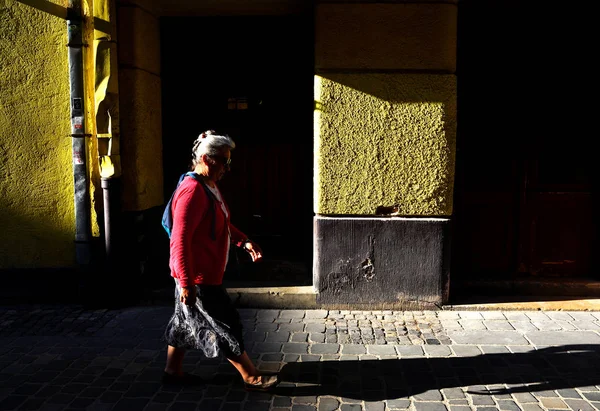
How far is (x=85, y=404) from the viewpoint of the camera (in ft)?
11.3

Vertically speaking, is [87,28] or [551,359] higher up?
[87,28]

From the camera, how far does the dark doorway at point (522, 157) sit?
571 cm

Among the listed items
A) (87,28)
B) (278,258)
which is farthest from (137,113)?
(278,258)

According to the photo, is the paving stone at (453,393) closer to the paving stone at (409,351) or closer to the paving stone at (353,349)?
the paving stone at (409,351)

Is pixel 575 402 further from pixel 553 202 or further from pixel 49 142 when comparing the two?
pixel 49 142

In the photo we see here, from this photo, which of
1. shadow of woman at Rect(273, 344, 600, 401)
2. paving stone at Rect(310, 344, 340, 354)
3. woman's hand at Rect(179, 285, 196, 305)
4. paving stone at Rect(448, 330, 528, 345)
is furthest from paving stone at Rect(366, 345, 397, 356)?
woman's hand at Rect(179, 285, 196, 305)

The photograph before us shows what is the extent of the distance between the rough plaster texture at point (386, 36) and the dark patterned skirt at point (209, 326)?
8.62 ft

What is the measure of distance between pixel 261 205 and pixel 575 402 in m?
3.95

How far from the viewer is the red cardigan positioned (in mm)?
3332

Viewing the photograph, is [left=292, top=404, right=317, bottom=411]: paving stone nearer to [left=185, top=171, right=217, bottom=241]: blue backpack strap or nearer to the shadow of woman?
the shadow of woman

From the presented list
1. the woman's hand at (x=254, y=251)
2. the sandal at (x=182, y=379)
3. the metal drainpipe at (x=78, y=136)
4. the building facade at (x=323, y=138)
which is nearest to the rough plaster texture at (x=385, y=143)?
the building facade at (x=323, y=138)

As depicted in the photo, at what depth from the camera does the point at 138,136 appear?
5.34 m

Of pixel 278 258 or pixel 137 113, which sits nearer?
pixel 137 113

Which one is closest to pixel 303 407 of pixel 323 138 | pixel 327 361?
pixel 327 361
